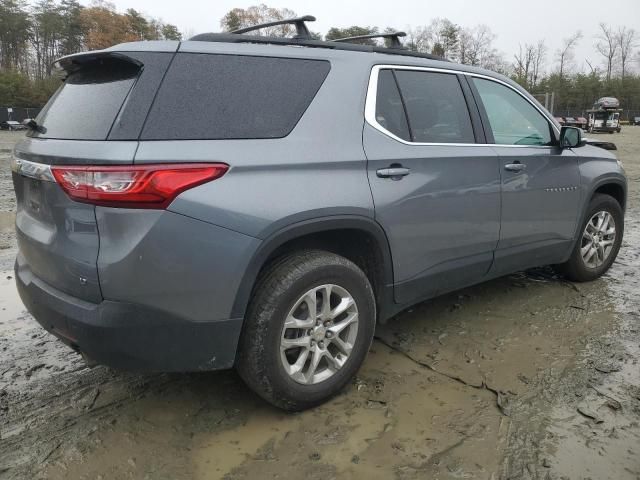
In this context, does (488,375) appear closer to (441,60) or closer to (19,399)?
(441,60)

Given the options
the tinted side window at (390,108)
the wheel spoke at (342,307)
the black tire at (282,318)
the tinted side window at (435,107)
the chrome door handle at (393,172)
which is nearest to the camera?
the black tire at (282,318)

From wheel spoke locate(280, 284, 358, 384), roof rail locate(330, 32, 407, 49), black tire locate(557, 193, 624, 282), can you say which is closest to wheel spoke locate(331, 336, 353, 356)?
Result: wheel spoke locate(280, 284, 358, 384)

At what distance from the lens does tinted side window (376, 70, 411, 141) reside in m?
2.96

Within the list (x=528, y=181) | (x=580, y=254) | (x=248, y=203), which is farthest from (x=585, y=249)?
(x=248, y=203)

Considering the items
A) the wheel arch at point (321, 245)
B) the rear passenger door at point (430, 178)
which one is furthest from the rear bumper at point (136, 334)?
the rear passenger door at point (430, 178)

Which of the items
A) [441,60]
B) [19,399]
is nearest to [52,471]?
[19,399]

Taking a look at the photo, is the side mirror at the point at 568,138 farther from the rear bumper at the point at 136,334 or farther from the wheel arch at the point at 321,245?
the rear bumper at the point at 136,334

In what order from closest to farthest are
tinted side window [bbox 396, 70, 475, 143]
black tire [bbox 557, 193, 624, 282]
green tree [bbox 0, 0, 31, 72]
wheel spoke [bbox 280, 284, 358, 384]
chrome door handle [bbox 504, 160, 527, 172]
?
wheel spoke [bbox 280, 284, 358, 384] < tinted side window [bbox 396, 70, 475, 143] < chrome door handle [bbox 504, 160, 527, 172] < black tire [bbox 557, 193, 624, 282] < green tree [bbox 0, 0, 31, 72]

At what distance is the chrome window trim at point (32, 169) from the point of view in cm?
230

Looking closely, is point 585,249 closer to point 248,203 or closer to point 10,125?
point 248,203

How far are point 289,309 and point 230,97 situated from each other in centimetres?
103

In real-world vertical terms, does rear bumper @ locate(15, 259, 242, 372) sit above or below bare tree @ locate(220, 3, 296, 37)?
below

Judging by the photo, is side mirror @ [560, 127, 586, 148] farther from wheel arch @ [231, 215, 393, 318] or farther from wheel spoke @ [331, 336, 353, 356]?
wheel spoke @ [331, 336, 353, 356]

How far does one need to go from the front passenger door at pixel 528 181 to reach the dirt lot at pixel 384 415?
1.91 ft
